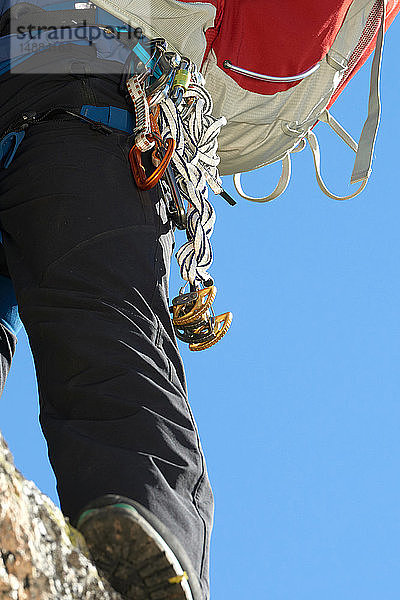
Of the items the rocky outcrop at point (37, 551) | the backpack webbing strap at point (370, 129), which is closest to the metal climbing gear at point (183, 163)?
the backpack webbing strap at point (370, 129)

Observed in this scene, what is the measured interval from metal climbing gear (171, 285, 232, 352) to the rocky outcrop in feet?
3.07

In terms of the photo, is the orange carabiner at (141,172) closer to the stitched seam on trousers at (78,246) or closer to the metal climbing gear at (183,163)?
the metal climbing gear at (183,163)

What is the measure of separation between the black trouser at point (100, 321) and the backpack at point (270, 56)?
496 mm

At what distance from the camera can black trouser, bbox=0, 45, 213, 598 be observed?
4.19ft

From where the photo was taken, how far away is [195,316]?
204 centimetres

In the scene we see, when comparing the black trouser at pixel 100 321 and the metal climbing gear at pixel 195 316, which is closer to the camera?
the black trouser at pixel 100 321

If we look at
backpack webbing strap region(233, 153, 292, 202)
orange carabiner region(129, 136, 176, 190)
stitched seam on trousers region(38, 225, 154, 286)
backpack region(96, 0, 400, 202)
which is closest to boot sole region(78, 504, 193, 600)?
stitched seam on trousers region(38, 225, 154, 286)

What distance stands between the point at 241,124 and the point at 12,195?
1231mm

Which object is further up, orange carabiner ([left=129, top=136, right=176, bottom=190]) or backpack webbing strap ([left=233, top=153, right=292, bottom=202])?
orange carabiner ([left=129, top=136, right=176, bottom=190])

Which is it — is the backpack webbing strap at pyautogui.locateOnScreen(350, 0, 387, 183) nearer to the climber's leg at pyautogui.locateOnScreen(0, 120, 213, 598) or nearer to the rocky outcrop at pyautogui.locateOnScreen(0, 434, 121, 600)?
the climber's leg at pyautogui.locateOnScreen(0, 120, 213, 598)

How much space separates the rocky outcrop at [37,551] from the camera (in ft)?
3.35

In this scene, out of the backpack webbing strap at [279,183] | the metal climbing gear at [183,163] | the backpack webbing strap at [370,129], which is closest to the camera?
the metal climbing gear at [183,163]

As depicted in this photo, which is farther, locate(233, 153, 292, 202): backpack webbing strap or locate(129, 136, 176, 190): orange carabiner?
locate(233, 153, 292, 202): backpack webbing strap

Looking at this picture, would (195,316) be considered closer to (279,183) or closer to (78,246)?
(78,246)
